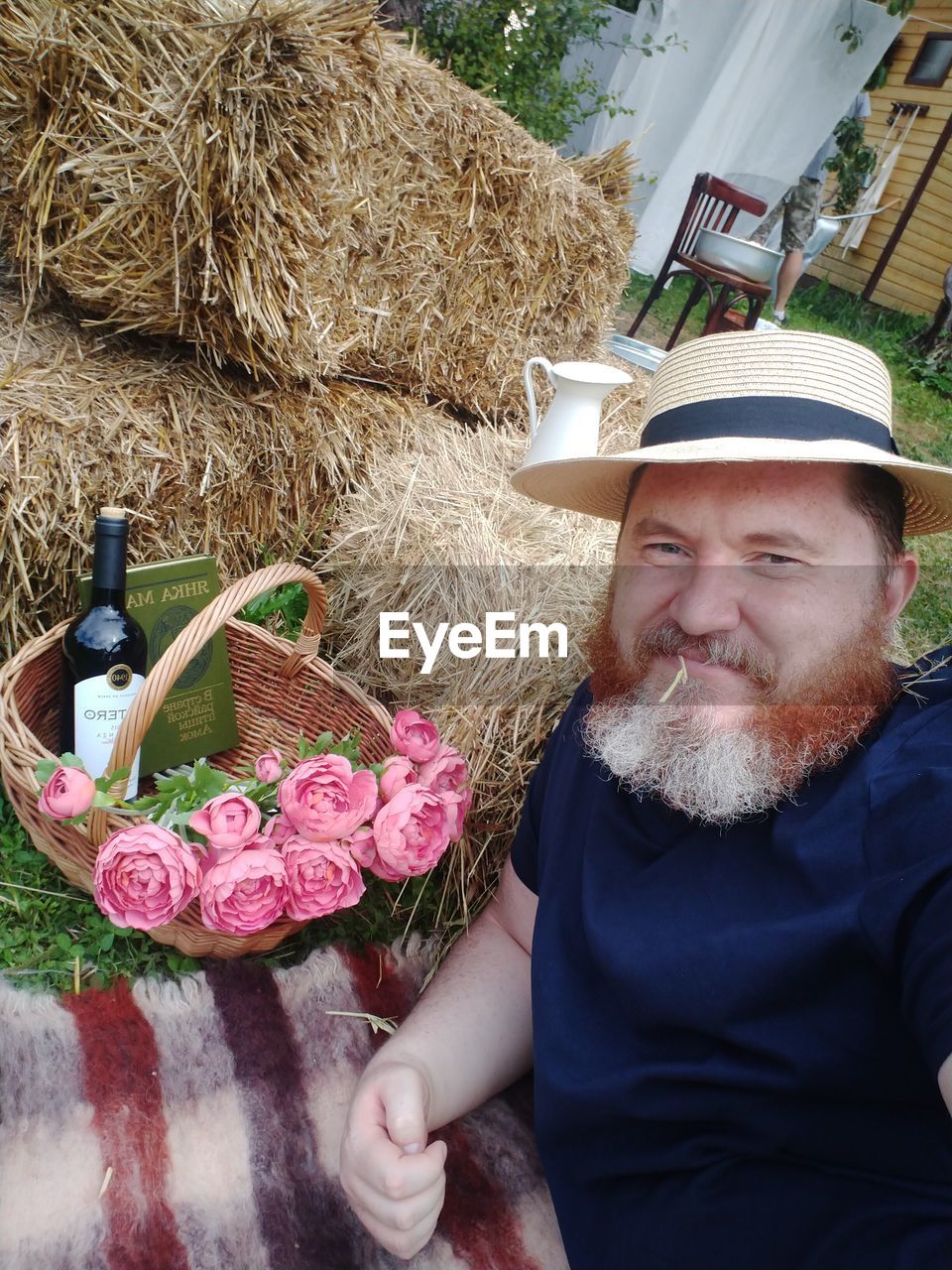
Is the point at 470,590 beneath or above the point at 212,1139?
above

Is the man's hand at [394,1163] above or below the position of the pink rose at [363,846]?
below

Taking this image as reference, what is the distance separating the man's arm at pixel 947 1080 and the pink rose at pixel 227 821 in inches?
36.9

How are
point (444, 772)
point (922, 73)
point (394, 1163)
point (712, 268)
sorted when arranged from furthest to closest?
point (922, 73) → point (712, 268) → point (444, 772) → point (394, 1163)

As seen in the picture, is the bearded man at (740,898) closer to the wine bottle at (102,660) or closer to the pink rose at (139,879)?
the pink rose at (139,879)

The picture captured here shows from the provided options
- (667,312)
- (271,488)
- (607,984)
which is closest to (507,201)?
(271,488)

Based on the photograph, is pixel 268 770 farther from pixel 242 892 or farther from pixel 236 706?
pixel 236 706

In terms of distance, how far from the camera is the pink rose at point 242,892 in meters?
1.23

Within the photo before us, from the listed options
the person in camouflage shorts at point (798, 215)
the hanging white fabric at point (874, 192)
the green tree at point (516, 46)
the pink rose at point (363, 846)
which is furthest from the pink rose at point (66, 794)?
the hanging white fabric at point (874, 192)

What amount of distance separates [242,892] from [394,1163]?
1.42 ft

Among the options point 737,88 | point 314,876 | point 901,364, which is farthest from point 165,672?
point 737,88

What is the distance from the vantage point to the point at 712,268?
14.0 feet

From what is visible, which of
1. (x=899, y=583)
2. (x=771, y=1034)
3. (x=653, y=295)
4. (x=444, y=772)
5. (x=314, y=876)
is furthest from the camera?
(x=653, y=295)

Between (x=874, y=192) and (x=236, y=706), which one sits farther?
(x=874, y=192)

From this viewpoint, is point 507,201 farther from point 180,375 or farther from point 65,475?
point 65,475
